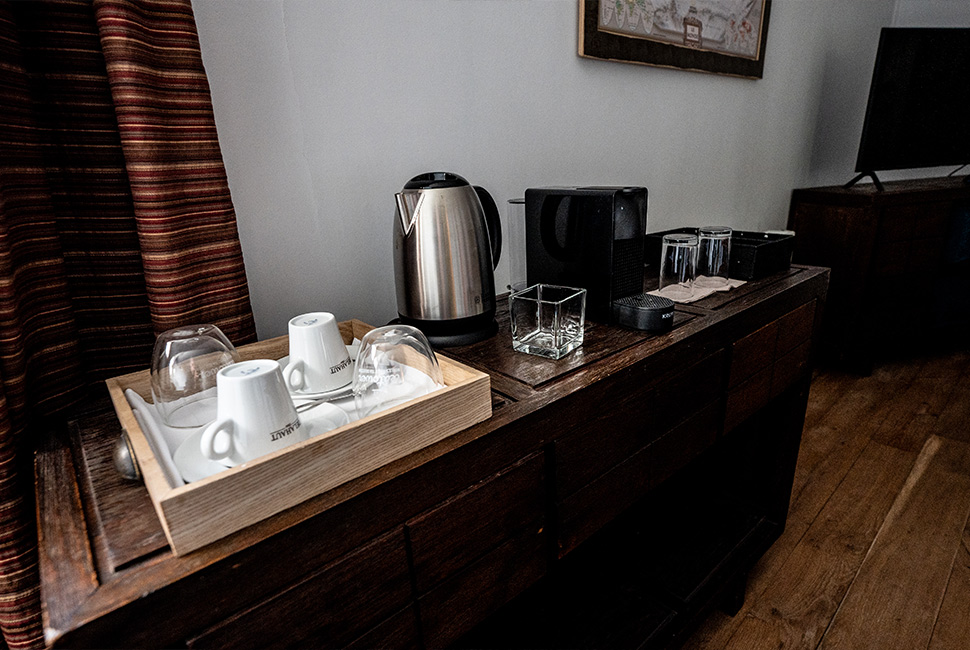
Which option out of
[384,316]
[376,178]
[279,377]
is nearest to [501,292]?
[384,316]

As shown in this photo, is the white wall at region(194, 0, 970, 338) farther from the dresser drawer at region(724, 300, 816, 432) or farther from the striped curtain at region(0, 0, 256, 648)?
the dresser drawer at region(724, 300, 816, 432)

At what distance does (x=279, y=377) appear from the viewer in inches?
21.4

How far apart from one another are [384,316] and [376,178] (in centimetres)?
28

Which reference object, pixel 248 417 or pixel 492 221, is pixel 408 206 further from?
pixel 248 417

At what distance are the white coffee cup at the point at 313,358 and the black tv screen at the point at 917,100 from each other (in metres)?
2.65

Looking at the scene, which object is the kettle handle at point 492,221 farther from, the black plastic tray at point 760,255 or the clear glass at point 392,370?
the black plastic tray at point 760,255

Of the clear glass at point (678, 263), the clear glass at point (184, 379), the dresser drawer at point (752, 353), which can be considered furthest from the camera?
the clear glass at point (678, 263)

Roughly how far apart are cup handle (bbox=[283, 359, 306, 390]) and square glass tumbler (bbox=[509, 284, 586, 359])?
1.12 ft

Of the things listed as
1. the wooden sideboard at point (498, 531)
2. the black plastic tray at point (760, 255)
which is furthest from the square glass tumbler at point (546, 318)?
the black plastic tray at point (760, 255)

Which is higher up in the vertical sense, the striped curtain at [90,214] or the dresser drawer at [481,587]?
the striped curtain at [90,214]

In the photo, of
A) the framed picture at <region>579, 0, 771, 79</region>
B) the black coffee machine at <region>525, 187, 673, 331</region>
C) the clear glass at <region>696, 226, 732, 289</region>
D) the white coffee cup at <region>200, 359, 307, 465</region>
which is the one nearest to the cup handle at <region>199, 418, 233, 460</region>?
the white coffee cup at <region>200, 359, 307, 465</region>

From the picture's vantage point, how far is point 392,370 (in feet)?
2.12

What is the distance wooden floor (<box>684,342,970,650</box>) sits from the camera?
1263 millimetres

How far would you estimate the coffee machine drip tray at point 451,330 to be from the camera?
872 mm
